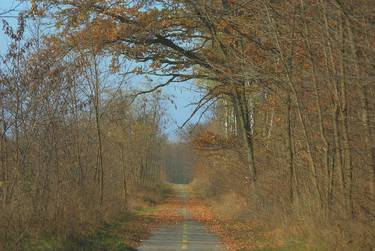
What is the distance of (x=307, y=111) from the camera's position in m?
14.4

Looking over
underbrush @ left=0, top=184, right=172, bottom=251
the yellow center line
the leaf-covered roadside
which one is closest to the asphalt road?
the yellow center line

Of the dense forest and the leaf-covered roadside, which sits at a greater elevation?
the dense forest

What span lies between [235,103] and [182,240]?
8688mm

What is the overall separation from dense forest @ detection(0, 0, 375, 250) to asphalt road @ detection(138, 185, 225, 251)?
1917mm

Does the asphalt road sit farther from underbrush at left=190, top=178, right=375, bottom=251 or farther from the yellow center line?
underbrush at left=190, top=178, right=375, bottom=251

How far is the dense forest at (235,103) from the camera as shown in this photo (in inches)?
442

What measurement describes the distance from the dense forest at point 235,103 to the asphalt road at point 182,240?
6.29ft

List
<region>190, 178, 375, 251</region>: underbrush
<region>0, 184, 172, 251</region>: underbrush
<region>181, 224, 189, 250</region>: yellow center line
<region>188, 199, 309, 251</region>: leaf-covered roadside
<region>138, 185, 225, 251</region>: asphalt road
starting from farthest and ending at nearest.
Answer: <region>181, 224, 189, 250</region>: yellow center line, <region>138, 185, 225, 251</region>: asphalt road, <region>188, 199, 309, 251</region>: leaf-covered roadside, <region>0, 184, 172, 251</region>: underbrush, <region>190, 178, 375, 251</region>: underbrush

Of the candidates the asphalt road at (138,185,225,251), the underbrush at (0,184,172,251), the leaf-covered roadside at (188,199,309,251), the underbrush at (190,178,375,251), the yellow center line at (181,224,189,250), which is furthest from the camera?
the yellow center line at (181,224,189,250)

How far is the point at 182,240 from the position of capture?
1833 cm

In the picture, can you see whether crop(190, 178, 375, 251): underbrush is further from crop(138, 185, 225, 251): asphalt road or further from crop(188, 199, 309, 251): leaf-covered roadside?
crop(138, 185, 225, 251): asphalt road

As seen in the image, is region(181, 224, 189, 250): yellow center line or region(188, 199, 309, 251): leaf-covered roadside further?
region(181, 224, 189, 250): yellow center line

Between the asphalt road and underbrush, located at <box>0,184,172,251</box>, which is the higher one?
underbrush, located at <box>0,184,172,251</box>

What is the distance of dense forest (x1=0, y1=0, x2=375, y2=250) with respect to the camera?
1123 centimetres
